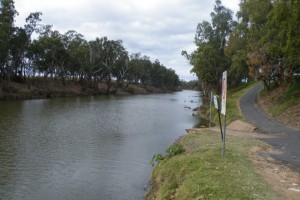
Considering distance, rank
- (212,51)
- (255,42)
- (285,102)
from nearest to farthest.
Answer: (285,102) < (255,42) < (212,51)

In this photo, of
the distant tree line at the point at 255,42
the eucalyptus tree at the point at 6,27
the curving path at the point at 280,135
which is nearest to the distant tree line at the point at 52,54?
the eucalyptus tree at the point at 6,27

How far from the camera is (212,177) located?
10797mm

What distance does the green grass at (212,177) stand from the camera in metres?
9.38

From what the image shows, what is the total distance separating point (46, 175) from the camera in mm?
16328

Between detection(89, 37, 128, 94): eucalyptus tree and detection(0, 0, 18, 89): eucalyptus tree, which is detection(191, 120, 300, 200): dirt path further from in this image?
detection(89, 37, 128, 94): eucalyptus tree

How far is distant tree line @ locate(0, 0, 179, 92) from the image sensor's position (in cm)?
6644

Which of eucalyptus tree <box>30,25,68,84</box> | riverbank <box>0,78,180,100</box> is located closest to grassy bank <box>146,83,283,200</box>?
riverbank <box>0,78,180,100</box>

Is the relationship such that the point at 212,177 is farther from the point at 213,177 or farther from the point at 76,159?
the point at 76,159

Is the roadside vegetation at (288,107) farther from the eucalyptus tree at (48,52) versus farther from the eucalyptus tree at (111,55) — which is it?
the eucalyptus tree at (111,55)

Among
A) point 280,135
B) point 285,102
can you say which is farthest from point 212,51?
point 280,135

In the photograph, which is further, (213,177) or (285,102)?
(285,102)

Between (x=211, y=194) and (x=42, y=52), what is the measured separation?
75844 mm

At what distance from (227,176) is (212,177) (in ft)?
1.47

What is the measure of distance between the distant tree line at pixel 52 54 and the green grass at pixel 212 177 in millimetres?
54722
